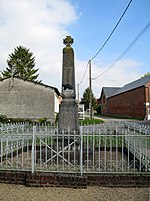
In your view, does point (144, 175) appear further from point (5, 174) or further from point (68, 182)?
point (5, 174)

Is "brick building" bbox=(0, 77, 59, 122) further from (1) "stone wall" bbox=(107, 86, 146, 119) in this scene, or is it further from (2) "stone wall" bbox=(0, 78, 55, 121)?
(1) "stone wall" bbox=(107, 86, 146, 119)

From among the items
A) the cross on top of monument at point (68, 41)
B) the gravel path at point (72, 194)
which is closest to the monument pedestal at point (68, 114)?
the cross on top of monument at point (68, 41)

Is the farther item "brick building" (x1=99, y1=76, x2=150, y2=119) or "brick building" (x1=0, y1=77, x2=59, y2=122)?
"brick building" (x1=99, y1=76, x2=150, y2=119)

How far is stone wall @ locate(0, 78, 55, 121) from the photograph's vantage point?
70.9 feet

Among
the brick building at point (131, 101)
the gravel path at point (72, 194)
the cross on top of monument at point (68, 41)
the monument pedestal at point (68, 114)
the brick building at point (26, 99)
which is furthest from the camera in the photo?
the brick building at point (131, 101)

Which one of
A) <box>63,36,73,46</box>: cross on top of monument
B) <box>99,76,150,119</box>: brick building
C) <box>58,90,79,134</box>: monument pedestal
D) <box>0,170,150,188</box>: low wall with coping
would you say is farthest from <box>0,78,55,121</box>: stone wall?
<box>99,76,150,119</box>: brick building

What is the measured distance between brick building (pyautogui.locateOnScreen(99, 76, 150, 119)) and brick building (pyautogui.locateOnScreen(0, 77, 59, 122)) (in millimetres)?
16650

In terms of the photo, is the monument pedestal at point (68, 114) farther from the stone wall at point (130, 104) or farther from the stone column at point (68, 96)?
the stone wall at point (130, 104)

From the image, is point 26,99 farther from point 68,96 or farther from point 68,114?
point 68,114

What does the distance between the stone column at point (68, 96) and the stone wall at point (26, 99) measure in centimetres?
1378

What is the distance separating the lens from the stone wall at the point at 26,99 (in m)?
21.6

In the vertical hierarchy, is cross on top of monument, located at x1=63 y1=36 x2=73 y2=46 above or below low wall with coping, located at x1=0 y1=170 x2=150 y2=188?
above

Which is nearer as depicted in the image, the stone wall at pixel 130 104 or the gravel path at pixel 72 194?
the gravel path at pixel 72 194

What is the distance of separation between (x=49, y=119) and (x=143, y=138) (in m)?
16.3
